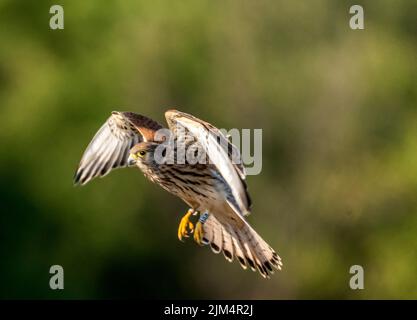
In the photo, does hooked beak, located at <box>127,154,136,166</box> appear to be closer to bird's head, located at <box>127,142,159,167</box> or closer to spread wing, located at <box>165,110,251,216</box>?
bird's head, located at <box>127,142,159,167</box>

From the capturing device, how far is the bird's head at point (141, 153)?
7121 mm

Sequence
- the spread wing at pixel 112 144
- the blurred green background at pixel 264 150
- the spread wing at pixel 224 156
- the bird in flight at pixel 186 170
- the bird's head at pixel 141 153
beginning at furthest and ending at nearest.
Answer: the blurred green background at pixel 264 150 → the spread wing at pixel 112 144 → the bird's head at pixel 141 153 → the bird in flight at pixel 186 170 → the spread wing at pixel 224 156

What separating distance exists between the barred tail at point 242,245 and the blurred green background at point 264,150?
7235 mm

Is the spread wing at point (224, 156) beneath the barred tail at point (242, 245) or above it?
above

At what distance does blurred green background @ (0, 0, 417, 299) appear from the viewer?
1569 cm

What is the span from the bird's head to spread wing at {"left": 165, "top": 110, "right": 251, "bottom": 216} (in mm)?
405

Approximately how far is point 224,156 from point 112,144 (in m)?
1.49

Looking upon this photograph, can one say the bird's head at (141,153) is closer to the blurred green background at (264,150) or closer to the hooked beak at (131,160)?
the hooked beak at (131,160)

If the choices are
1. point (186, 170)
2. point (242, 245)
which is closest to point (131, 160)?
point (186, 170)

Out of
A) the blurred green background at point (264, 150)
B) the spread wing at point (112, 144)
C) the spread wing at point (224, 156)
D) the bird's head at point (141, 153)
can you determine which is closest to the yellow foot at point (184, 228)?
the spread wing at point (224, 156)
